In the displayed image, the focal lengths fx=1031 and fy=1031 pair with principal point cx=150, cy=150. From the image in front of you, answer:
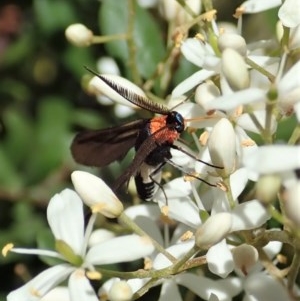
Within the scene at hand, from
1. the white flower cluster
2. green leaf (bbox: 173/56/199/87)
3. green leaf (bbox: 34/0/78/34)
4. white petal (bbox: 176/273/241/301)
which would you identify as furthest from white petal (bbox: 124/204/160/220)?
green leaf (bbox: 34/0/78/34)

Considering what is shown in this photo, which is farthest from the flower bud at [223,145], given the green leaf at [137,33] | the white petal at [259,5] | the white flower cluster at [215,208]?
the green leaf at [137,33]

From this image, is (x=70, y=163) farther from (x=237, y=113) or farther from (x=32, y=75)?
(x=237, y=113)

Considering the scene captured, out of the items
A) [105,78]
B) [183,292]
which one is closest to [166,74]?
[105,78]

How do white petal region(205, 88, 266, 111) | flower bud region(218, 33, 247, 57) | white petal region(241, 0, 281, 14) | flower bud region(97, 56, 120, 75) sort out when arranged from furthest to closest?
flower bud region(97, 56, 120, 75) → white petal region(241, 0, 281, 14) → flower bud region(218, 33, 247, 57) → white petal region(205, 88, 266, 111)

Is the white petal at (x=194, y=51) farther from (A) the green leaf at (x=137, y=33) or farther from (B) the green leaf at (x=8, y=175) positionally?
(B) the green leaf at (x=8, y=175)

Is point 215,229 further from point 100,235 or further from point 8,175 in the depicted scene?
point 8,175

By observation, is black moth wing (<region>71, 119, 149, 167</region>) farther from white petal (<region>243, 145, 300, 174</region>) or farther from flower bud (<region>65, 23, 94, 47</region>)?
white petal (<region>243, 145, 300, 174</region>)

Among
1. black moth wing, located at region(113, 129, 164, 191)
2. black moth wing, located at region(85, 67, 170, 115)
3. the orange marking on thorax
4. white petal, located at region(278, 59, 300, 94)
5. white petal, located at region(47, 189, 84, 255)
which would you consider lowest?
white petal, located at region(47, 189, 84, 255)
